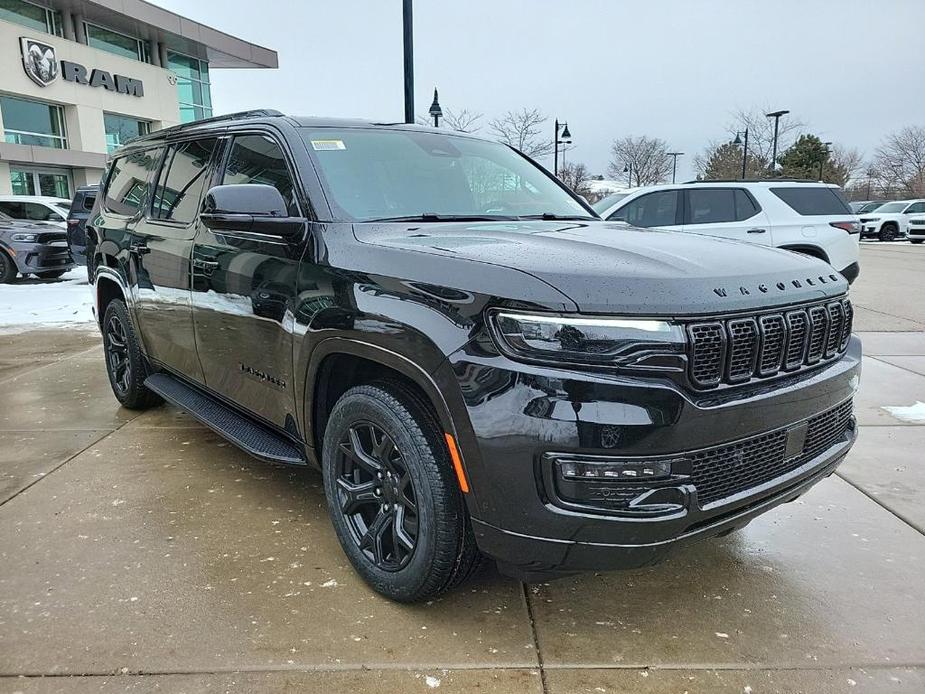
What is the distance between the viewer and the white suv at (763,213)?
905 cm

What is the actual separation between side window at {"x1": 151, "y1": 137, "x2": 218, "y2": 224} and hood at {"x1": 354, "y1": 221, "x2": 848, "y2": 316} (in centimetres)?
146

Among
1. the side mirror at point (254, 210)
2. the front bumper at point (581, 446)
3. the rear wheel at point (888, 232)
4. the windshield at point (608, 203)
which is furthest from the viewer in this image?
the rear wheel at point (888, 232)

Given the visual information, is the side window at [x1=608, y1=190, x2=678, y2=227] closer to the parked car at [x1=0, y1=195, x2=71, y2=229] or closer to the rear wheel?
the parked car at [x1=0, y1=195, x2=71, y2=229]

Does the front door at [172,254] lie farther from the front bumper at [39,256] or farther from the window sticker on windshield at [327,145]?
the front bumper at [39,256]

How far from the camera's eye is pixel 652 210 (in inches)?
376

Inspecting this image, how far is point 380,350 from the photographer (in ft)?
7.99

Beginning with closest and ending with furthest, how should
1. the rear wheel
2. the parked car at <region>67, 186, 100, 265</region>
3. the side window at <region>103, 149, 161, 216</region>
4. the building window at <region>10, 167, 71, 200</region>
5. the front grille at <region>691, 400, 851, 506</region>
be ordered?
the front grille at <region>691, 400, 851, 506</region>, the side window at <region>103, 149, 161, 216</region>, the parked car at <region>67, 186, 100, 265</region>, the building window at <region>10, 167, 71, 200</region>, the rear wheel

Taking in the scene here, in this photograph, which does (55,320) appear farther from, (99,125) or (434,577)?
(99,125)

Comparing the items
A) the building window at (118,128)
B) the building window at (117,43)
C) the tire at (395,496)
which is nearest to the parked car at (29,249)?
the tire at (395,496)

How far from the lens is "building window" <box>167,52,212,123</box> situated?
111 ft

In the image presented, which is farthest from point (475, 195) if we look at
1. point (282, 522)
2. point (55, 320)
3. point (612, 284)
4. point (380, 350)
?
point (55, 320)

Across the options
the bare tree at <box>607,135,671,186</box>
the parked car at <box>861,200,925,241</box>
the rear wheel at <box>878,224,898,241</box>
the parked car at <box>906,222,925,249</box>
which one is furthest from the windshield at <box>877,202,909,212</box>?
the bare tree at <box>607,135,671,186</box>

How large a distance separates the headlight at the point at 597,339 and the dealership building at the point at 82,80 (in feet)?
91.7

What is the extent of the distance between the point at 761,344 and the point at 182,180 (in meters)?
3.28
